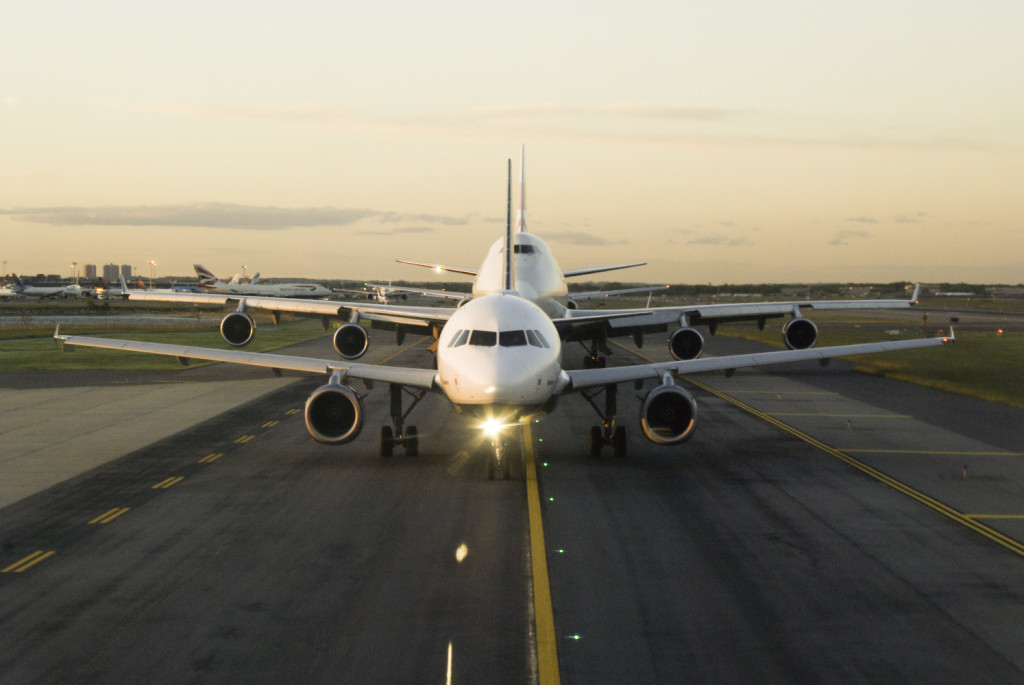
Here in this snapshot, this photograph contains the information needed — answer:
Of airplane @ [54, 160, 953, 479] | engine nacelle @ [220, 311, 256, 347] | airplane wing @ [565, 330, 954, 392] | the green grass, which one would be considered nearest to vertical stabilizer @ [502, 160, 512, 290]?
airplane @ [54, 160, 953, 479]

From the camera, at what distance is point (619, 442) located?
22.7m

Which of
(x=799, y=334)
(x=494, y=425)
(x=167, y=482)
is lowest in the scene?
(x=167, y=482)

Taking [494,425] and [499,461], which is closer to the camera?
[494,425]

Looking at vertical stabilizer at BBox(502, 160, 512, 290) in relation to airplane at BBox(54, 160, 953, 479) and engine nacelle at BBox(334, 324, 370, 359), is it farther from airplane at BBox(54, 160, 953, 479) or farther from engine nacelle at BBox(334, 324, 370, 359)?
engine nacelle at BBox(334, 324, 370, 359)

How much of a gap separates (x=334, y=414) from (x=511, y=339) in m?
4.78

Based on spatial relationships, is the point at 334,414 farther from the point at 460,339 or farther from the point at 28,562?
the point at 28,562

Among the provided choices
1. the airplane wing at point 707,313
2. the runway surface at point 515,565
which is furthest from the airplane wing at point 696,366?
the airplane wing at point 707,313

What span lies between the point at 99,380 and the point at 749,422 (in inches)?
1151

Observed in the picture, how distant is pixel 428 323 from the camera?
40.7m

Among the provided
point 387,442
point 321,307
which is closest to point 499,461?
point 387,442

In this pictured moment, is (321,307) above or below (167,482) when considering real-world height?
above

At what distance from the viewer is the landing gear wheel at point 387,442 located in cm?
2284

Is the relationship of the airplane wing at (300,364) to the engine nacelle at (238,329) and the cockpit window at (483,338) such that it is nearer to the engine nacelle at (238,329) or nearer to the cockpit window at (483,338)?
the cockpit window at (483,338)

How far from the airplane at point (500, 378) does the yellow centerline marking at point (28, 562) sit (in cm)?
652
